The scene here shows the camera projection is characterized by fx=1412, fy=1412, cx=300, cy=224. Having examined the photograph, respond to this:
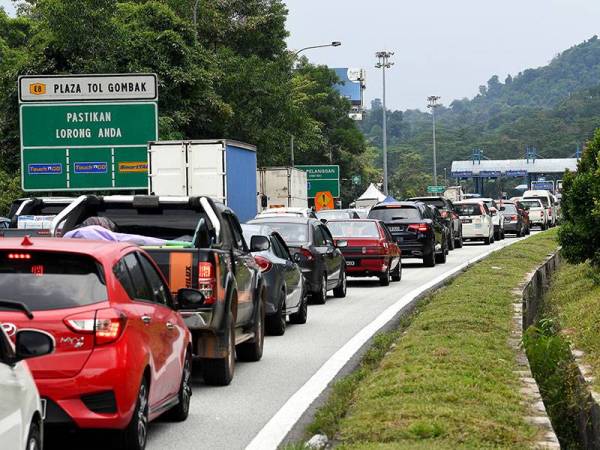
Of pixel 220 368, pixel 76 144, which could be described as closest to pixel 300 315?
pixel 220 368

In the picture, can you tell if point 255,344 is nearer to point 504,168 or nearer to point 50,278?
point 50,278

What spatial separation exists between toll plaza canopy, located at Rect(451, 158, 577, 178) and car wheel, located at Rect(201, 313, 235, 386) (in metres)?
143

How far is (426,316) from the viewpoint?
58.7ft

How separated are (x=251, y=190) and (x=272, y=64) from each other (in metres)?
25.6

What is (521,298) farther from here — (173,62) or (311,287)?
(173,62)

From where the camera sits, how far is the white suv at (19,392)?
6402mm

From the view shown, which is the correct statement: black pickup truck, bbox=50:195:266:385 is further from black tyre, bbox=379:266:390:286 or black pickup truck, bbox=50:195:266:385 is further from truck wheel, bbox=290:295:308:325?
black tyre, bbox=379:266:390:286

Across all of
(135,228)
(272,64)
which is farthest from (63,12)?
(135,228)

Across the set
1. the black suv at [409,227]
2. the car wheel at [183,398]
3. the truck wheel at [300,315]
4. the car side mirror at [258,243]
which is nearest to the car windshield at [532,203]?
the black suv at [409,227]

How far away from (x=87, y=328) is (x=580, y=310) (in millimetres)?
10528

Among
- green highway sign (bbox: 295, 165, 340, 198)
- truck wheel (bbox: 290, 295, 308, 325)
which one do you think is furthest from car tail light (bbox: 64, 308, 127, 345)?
green highway sign (bbox: 295, 165, 340, 198)

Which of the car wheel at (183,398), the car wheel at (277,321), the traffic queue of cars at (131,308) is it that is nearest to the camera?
the traffic queue of cars at (131,308)

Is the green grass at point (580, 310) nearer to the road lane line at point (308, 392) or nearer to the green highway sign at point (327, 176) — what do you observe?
the road lane line at point (308, 392)

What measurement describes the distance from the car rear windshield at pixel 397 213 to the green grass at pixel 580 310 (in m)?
8.11
